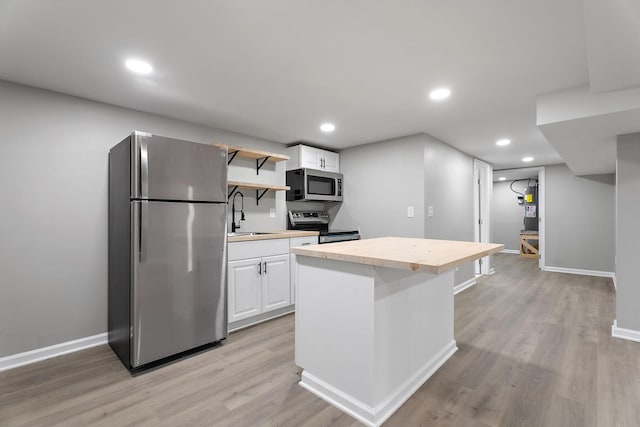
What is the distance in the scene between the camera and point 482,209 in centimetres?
576

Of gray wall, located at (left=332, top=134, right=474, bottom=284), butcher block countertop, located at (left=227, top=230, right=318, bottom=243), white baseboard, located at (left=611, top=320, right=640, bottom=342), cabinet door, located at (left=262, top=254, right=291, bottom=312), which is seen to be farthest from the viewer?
gray wall, located at (left=332, top=134, right=474, bottom=284)

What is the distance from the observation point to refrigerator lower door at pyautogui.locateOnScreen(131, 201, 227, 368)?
2.18 metres

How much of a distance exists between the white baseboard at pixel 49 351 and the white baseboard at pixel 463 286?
4108 mm

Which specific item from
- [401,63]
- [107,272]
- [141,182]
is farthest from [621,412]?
[107,272]

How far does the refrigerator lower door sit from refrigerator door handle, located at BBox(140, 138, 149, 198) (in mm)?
82

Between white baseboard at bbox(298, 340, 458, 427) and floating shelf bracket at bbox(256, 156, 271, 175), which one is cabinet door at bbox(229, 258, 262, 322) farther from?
floating shelf bracket at bbox(256, 156, 271, 175)

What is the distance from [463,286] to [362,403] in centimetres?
345

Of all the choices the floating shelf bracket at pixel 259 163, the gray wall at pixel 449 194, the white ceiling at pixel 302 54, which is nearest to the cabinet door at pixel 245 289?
the floating shelf bracket at pixel 259 163

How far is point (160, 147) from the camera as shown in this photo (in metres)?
2.26

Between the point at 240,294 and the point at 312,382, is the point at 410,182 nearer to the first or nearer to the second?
the point at 240,294

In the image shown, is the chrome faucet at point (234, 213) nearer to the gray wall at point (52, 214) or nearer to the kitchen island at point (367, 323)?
the gray wall at point (52, 214)

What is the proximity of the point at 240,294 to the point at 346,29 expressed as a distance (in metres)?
2.40

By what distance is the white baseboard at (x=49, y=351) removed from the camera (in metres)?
2.25

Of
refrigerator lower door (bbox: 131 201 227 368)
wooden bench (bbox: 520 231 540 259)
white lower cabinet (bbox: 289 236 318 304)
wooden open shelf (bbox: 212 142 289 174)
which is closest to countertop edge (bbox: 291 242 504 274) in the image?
refrigerator lower door (bbox: 131 201 227 368)
